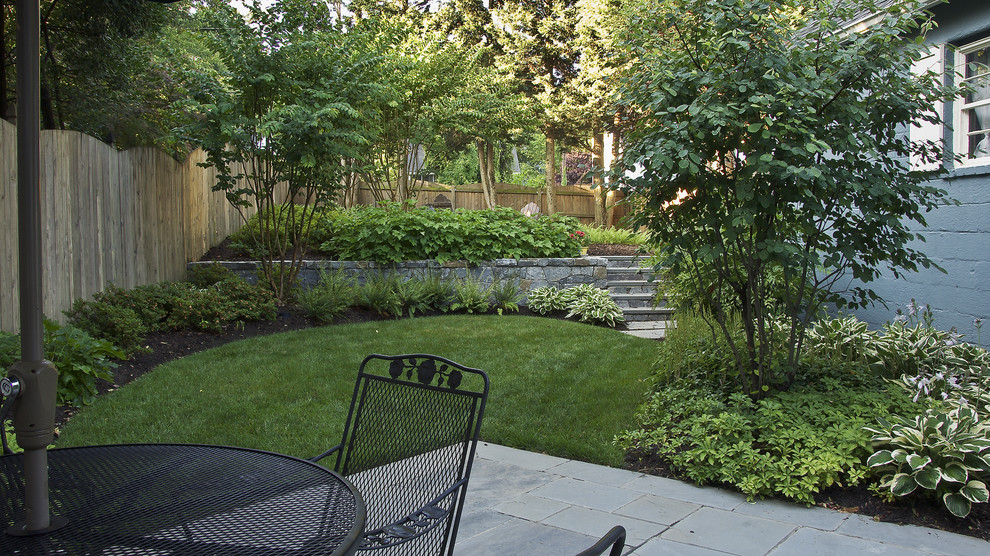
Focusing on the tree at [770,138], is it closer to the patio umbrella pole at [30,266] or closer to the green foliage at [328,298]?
the patio umbrella pole at [30,266]

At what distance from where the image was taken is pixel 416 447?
214 cm

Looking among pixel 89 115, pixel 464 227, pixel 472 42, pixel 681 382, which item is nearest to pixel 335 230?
pixel 464 227

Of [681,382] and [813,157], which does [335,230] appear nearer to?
[681,382]

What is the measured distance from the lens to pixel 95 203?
18.7 feet

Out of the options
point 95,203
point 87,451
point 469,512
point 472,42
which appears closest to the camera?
point 87,451

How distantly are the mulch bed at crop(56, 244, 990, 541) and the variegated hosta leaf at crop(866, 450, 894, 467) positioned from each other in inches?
6.3

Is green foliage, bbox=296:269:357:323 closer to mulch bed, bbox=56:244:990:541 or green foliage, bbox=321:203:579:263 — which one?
mulch bed, bbox=56:244:990:541

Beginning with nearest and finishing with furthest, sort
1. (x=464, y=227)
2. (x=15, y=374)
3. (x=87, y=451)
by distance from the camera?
(x=15, y=374) → (x=87, y=451) → (x=464, y=227)

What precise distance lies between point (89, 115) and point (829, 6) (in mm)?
7465

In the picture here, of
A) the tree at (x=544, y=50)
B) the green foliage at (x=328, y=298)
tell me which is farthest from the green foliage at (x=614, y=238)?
the tree at (x=544, y=50)

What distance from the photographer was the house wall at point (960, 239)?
4676 millimetres

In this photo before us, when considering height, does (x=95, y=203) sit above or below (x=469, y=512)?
above

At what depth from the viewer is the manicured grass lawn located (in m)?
3.80

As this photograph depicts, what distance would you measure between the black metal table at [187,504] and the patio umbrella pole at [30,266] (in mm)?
258
